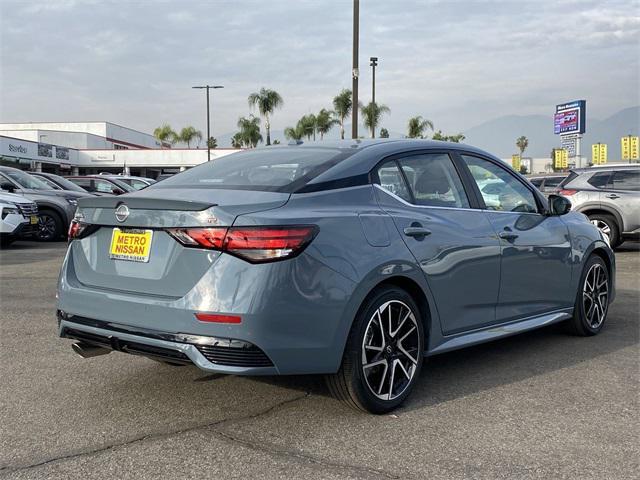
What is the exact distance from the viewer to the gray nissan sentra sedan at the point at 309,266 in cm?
329

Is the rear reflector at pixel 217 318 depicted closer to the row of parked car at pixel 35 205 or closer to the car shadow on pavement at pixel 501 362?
the car shadow on pavement at pixel 501 362

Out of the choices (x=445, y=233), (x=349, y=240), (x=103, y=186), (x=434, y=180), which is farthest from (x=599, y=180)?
(x=103, y=186)

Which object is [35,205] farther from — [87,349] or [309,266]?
[309,266]

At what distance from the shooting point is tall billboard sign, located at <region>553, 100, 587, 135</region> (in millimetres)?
50997

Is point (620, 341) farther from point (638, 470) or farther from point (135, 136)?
point (135, 136)

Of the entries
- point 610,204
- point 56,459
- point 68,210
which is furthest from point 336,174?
point 68,210

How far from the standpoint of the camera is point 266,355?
10.8ft

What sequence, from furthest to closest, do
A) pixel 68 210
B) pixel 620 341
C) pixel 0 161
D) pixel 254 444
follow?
pixel 0 161, pixel 68 210, pixel 620 341, pixel 254 444

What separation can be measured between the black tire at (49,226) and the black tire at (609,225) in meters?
10.8

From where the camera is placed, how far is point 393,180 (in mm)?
4141

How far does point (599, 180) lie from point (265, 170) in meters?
10.3

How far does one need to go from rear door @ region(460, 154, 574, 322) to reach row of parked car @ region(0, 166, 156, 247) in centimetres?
881

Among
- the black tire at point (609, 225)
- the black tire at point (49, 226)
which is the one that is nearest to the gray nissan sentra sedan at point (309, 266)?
the black tire at point (609, 225)

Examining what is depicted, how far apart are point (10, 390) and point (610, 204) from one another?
1109 centimetres
